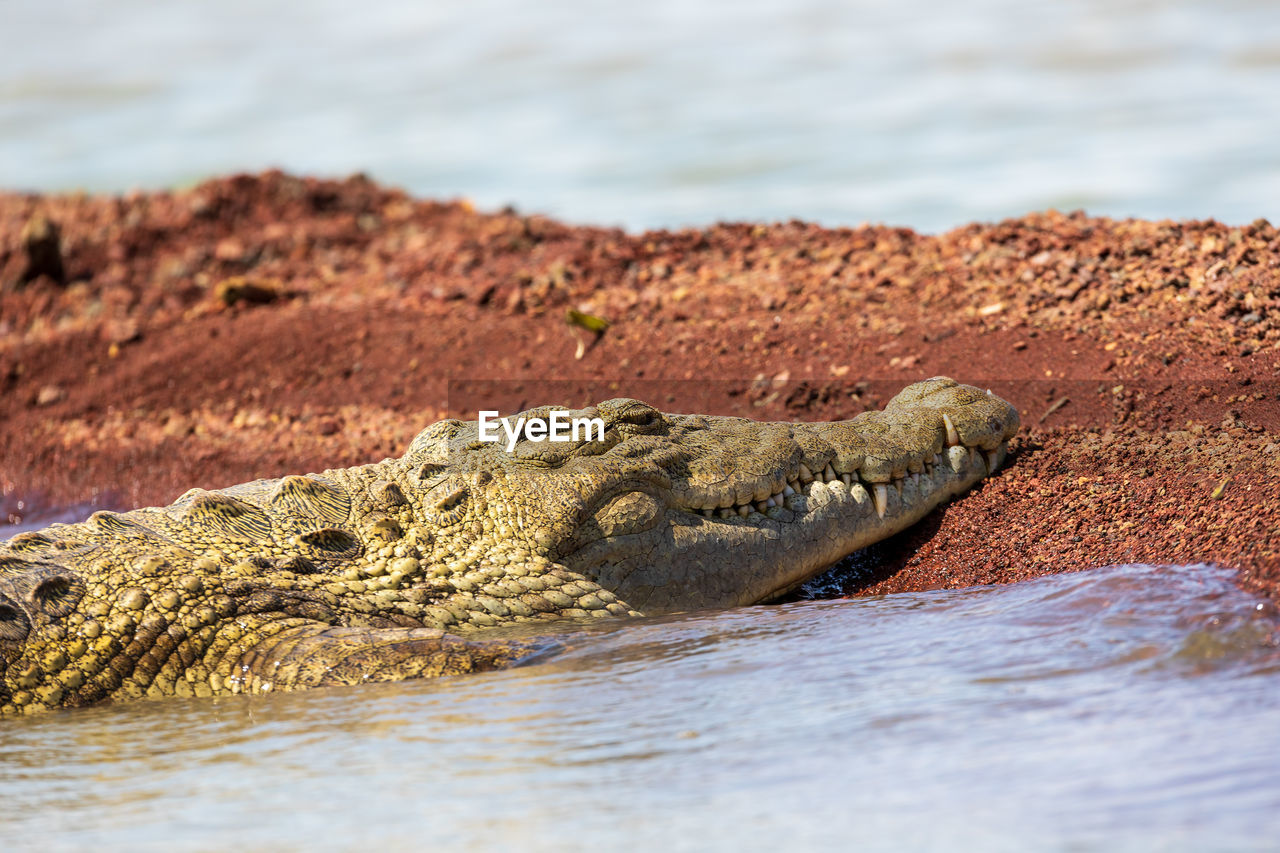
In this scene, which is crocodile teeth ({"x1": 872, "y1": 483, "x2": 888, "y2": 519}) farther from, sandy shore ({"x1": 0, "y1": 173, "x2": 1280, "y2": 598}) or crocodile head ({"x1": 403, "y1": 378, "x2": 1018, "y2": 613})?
sandy shore ({"x1": 0, "y1": 173, "x2": 1280, "y2": 598})

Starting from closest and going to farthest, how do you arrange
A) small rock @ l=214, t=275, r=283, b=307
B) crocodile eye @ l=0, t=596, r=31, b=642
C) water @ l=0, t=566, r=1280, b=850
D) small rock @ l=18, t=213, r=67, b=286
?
water @ l=0, t=566, r=1280, b=850 → crocodile eye @ l=0, t=596, r=31, b=642 → small rock @ l=214, t=275, r=283, b=307 → small rock @ l=18, t=213, r=67, b=286

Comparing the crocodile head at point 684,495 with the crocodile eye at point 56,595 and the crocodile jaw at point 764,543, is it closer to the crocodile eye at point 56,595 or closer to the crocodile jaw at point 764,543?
the crocodile jaw at point 764,543

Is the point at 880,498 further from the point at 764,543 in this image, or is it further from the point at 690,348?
the point at 690,348

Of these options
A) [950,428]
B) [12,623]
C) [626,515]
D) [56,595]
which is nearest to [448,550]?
[626,515]

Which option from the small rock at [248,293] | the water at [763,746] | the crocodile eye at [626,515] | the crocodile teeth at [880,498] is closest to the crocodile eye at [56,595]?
the water at [763,746]

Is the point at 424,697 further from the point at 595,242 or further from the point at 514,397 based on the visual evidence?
the point at 595,242

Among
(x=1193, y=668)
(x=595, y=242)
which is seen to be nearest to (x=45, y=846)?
(x=1193, y=668)

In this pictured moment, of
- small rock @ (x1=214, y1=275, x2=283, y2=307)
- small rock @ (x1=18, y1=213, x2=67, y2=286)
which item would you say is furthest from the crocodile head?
small rock @ (x1=18, y1=213, x2=67, y2=286)
